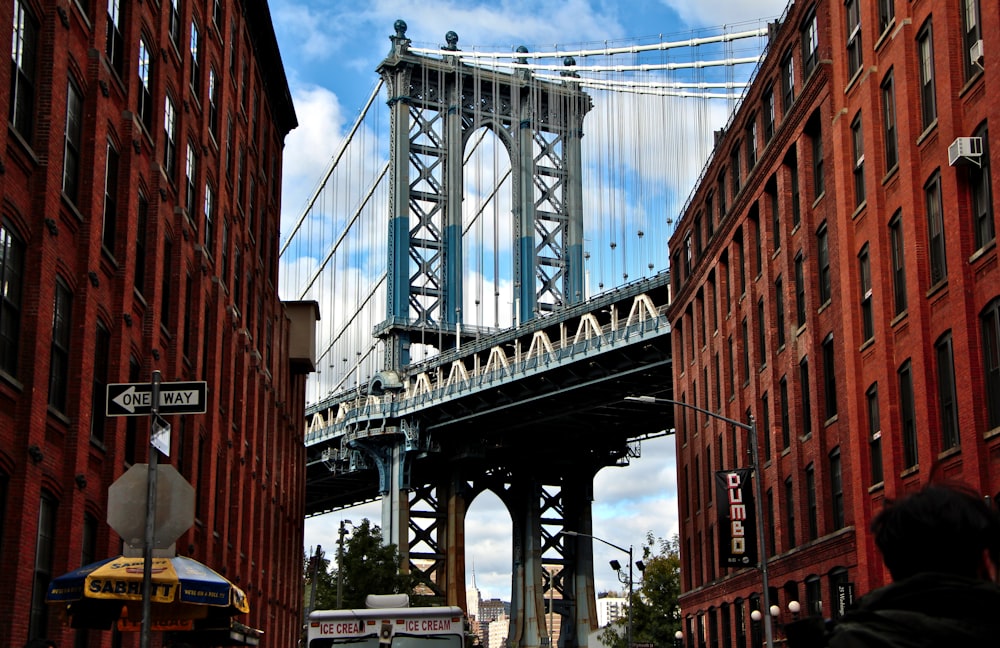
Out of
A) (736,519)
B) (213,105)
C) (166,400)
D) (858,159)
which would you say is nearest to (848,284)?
(858,159)

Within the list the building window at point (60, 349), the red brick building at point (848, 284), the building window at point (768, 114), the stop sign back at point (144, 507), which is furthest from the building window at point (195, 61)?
the stop sign back at point (144, 507)

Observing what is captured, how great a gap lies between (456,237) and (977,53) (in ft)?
244

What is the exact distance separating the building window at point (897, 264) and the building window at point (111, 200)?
658 inches

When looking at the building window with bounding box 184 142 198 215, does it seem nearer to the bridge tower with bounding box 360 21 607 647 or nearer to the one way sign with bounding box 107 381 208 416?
the one way sign with bounding box 107 381 208 416

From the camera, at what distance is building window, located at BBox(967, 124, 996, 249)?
26375 millimetres

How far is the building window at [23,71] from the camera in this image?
2105cm

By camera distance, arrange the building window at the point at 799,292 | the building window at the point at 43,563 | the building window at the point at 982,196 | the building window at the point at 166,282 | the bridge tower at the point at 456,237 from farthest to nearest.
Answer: the bridge tower at the point at 456,237
the building window at the point at 799,292
the building window at the point at 166,282
the building window at the point at 982,196
the building window at the point at 43,563

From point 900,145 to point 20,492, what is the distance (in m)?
19.7

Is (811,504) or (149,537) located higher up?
(811,504)

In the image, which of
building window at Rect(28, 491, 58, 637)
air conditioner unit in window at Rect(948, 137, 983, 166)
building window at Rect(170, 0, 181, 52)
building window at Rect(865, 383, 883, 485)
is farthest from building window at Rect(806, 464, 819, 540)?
building window at Rect(28, 491, 58, 637)

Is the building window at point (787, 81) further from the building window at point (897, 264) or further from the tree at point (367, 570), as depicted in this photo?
the tree at point (367, 570)

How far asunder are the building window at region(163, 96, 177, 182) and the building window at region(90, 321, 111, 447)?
21.7 feet

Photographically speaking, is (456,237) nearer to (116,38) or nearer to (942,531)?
(116,38)

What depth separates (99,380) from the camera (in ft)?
84.8
